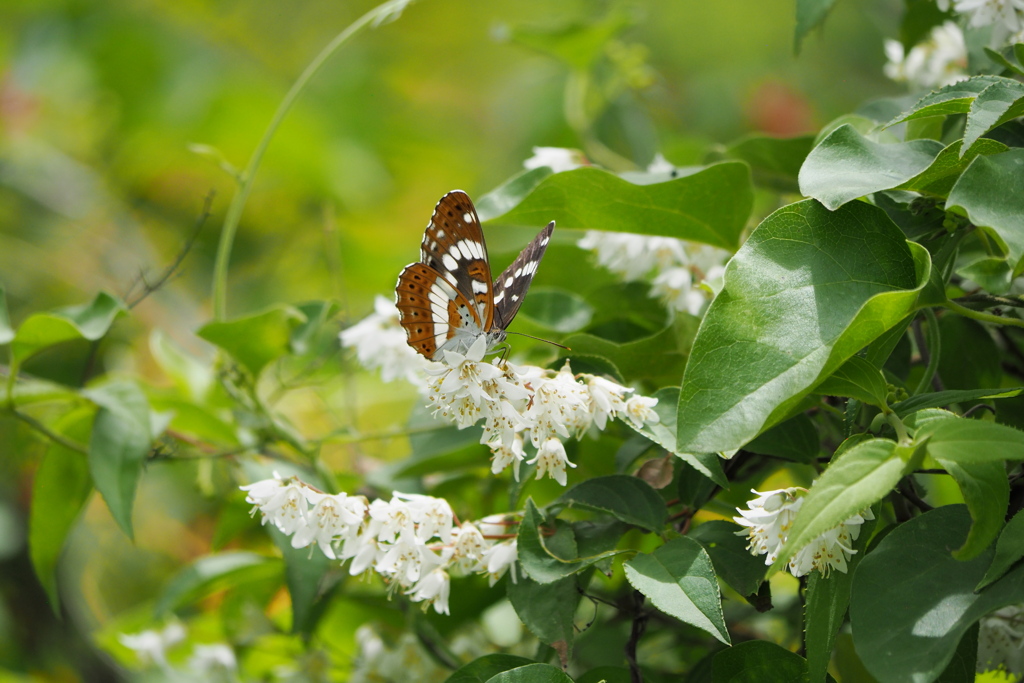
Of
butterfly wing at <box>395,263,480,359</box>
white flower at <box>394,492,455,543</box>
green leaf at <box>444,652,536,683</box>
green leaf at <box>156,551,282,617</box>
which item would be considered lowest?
green leaf at <box>156,551,282,617</box>

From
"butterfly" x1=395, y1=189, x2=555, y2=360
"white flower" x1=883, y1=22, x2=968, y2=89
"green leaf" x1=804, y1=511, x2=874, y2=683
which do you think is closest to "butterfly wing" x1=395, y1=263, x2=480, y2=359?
"butterfly" x1=395, y1=189, x2=555, y2=360

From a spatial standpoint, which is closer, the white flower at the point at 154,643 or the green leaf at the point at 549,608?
the green leaf at the point at 549,608

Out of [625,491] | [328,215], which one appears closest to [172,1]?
[328,215]

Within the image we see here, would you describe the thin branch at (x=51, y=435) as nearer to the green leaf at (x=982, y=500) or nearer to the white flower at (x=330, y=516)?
the white flower at (x=330, y=516)

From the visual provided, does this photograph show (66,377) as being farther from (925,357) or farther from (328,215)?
(925,357)

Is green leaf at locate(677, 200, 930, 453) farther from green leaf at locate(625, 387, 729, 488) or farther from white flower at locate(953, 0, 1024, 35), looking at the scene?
white flower at locate(953, 0, 1024, 35)

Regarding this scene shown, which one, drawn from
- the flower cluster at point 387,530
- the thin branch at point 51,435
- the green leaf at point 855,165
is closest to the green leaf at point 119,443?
the thin branch at point 51,435
